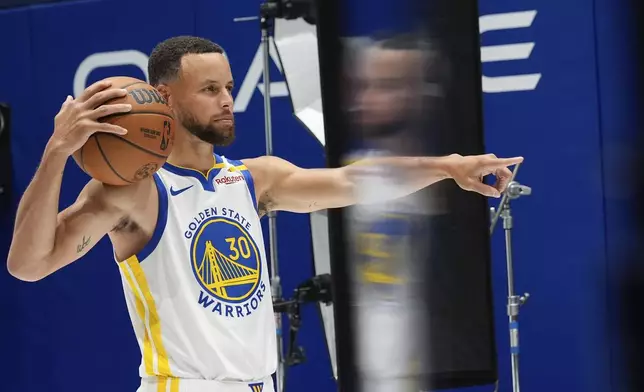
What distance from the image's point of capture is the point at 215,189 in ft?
9.18

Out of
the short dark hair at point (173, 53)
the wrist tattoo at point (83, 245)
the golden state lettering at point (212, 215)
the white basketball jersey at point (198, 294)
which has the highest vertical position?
the short dark hair at point (173, 53)

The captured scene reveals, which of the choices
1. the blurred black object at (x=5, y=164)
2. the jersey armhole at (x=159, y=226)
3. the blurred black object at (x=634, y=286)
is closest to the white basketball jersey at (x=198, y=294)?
the jersey armhole at (x=159, y=226)

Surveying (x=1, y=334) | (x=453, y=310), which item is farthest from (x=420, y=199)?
(x=1, y=334)

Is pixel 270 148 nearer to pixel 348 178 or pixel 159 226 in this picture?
pixel 159 226

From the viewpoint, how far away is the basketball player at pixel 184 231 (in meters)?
2.29

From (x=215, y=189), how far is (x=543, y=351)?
254 centimetres

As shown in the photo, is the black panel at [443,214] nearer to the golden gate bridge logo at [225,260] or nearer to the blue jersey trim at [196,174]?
the golden gate bridge logo at [225,260]

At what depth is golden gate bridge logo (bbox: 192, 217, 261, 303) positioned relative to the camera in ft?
8.72

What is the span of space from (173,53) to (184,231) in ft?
1.90

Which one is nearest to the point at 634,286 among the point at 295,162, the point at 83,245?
the point at 83,245

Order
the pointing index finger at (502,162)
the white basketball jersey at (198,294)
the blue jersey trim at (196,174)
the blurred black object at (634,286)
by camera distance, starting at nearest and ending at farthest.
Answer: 1. the blurred black object at (634,286)
2. the pointing index finger at (502,162)
3. the white basketball jersey at (198,294)
4. the blue jersey trim at (196,174)

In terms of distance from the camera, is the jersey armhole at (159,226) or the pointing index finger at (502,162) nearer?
the pointing index finger at (502,162)

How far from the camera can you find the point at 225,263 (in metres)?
2.69

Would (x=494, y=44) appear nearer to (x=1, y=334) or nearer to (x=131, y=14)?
(x=131, y=14)
